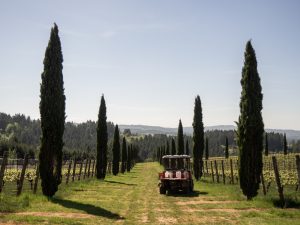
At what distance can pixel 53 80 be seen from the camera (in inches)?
764

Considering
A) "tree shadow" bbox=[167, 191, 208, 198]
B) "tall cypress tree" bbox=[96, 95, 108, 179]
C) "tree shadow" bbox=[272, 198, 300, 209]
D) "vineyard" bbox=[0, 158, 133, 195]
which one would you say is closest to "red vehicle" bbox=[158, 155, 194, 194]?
"tree shadow" bbox=[167, 191, 208, 198]

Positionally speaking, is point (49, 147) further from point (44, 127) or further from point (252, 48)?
point (252, 48)

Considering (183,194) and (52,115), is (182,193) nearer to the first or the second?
(183,194)

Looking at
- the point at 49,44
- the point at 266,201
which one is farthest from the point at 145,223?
the point at 49,44

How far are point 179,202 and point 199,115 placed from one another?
23.7 metres

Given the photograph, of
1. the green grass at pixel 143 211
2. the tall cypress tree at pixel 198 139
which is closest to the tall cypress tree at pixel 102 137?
the tall cypress tree at pixel 198 139

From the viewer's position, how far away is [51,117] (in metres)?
19.0

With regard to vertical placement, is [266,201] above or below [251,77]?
below

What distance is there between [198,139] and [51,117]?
23203mm

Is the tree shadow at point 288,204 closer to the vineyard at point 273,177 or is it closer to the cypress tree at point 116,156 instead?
the vineyard at point 273,177

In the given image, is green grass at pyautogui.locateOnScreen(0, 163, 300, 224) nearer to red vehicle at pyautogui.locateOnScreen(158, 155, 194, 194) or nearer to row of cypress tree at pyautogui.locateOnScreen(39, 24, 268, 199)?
row of cypress tree at pyautogui.locateOnScreen(39, 24, 268, 199)

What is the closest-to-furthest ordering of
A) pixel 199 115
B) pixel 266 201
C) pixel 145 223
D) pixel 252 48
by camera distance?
pixel 145 223, pixel 266 201, pixel 252 48, pixel 199 115

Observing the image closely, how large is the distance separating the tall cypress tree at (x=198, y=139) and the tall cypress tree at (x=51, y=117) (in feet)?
66.0

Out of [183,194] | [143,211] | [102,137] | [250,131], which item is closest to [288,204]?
[250,131]
